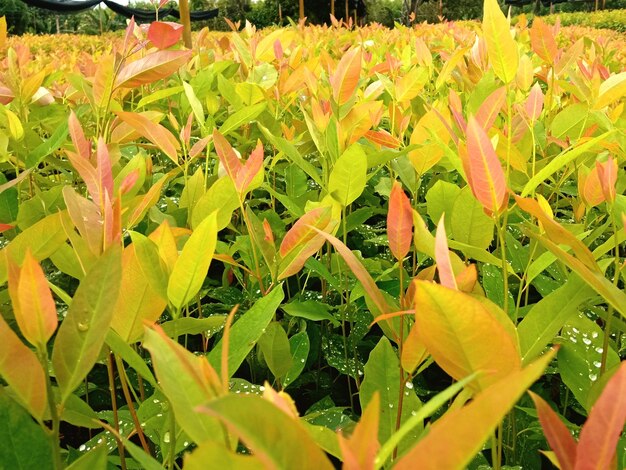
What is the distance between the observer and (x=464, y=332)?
0.42 meters

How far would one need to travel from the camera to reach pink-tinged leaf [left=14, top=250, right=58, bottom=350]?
458 millimetres

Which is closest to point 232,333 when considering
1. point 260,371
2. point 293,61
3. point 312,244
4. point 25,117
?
point 312,244

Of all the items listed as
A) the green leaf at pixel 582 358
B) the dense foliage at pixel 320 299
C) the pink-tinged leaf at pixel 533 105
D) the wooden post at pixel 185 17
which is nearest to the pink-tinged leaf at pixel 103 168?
the dense foliage at pixel 320 299

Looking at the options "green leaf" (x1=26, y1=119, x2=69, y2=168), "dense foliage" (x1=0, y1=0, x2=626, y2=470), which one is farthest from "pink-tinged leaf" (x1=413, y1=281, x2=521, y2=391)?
"green leaf" (x1=26, y1=119, x2=69, y2=168)

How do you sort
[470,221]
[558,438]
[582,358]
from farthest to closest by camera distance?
1. [470,221]
2. [582,358]
3. [558,438]

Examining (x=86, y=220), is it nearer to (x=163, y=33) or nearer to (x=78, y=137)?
(x=78, y=137)

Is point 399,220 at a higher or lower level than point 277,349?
higher

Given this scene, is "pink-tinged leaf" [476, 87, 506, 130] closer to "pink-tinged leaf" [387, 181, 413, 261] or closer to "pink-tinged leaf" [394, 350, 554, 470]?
"pink-tinged leaf" [387, 181, 413, 261]

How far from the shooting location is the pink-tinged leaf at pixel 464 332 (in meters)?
0.41

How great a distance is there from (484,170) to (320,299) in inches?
21.0

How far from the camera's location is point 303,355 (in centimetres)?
88

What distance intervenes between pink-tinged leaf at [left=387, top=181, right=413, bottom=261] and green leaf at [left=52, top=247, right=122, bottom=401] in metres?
0.29

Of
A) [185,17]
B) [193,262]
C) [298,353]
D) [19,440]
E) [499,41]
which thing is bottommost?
[298,353]

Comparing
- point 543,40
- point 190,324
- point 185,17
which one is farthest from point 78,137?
point 185,17
